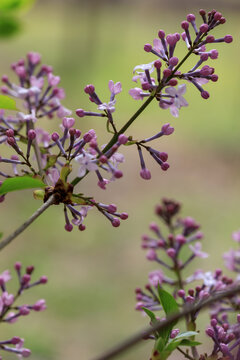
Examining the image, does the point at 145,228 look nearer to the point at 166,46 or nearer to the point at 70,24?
the point at 166,46

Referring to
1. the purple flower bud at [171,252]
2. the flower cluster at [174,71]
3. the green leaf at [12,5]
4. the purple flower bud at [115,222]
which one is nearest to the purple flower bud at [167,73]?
the flower cluster at [174,71]

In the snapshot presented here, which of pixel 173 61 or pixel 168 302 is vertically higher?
pixel 173 61

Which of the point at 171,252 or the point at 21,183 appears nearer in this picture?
the point at 21,183

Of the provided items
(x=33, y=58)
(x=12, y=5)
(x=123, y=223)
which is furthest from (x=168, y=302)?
(x=123, y=223)

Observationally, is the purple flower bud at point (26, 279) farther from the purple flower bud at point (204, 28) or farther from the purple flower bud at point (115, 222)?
the purple flower bud at point (204, 28)

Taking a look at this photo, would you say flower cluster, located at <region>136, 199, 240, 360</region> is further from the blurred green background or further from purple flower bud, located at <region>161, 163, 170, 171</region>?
the blurred green background

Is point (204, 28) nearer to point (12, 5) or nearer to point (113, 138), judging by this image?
point (113, 138)
